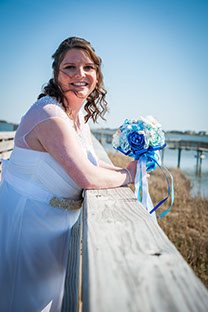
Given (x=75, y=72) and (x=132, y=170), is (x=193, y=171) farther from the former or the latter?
(x=75, y=72)

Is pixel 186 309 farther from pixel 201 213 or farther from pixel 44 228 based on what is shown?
pixel 201 213

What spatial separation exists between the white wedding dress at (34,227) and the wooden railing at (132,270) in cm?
73

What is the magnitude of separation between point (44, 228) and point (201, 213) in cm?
583

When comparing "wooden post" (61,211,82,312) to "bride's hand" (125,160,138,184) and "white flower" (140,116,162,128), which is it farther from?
"white flower" (140,116,162,128)

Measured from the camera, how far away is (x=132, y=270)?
0.64 meters

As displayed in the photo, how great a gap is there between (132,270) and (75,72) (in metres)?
1.79

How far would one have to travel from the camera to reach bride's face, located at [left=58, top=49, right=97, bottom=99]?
200 centimetres

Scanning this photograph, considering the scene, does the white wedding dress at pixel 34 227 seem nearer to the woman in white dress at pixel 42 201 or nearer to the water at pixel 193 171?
the woman in white dress at pixel 42 201

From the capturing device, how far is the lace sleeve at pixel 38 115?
5.15 feet

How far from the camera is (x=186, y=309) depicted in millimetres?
507

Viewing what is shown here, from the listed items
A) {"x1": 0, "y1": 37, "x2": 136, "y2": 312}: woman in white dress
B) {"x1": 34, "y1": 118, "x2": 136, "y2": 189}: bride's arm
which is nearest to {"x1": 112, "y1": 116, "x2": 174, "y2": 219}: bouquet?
{"x1": 0, "y1": 37, "x2": 136, "y2": 312}: woman in white dress

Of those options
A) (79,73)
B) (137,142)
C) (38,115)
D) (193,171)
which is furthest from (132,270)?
(193,171)

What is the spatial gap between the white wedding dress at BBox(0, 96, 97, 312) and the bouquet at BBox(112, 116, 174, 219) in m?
0.57

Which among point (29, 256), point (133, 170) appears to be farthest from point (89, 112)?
point (29, 256)
